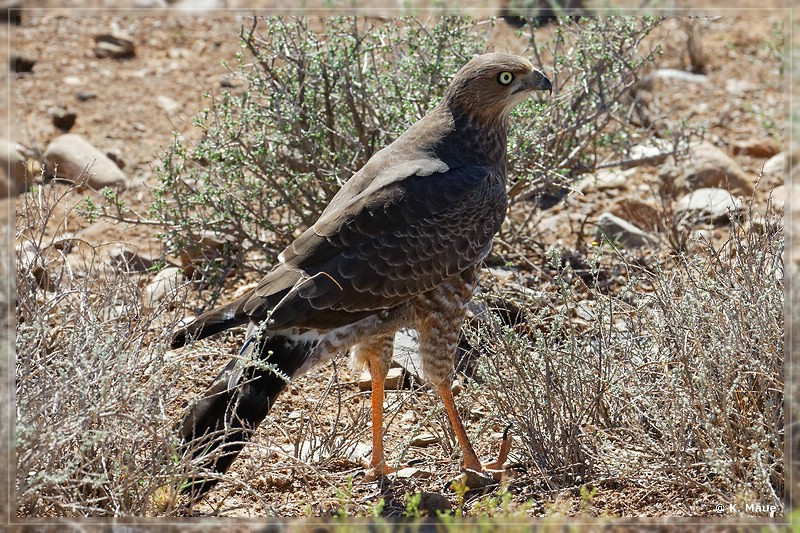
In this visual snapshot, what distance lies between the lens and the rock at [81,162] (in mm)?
7027

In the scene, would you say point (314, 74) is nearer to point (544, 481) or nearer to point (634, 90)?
point (544, 481)

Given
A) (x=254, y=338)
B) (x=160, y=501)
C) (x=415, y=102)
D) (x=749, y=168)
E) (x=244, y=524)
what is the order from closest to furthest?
1. (x=244, y=524)
2. (x=160, y=501)
3. (x=254, y=338)
4. (x=415, y=102)
5. (x=749, y=168)

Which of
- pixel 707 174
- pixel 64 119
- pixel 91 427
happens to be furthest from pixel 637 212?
pixel 64 119

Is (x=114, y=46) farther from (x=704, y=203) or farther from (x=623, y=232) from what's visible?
(x=704, y=203)

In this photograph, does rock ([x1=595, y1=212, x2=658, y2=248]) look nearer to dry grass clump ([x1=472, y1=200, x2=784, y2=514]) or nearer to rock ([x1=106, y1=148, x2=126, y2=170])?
dry grass clump ([x1=472, y1=200, x2=784, y2=514])

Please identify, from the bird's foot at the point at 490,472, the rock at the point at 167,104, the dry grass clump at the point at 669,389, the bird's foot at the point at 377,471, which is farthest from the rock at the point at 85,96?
the bird's foot at the point at 490,472

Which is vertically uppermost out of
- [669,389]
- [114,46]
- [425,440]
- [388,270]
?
[114,46]

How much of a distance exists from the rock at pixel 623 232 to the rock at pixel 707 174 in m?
0.69

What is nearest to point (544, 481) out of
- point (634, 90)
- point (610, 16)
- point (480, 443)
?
point (480, 443)

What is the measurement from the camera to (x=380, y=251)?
427cm

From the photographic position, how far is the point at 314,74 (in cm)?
575

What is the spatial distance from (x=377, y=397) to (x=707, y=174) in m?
3.54

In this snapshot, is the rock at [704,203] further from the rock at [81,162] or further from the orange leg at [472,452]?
the rock at [81,162]

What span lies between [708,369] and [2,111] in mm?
2758
